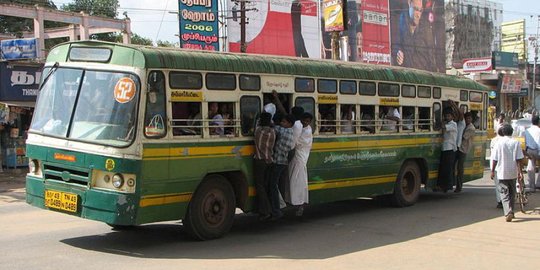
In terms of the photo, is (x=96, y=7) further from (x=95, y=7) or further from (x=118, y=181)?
(x=118, y=181)

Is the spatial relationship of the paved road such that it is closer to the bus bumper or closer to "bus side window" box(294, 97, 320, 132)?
the bus bumper

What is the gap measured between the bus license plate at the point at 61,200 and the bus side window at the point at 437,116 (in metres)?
7.74

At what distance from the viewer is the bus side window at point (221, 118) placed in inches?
309

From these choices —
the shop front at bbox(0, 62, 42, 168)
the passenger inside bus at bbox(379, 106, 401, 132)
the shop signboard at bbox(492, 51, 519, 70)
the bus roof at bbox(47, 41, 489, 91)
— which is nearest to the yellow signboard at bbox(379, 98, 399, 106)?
the passenger inside bus at bbox(379, 106, 401, 132)

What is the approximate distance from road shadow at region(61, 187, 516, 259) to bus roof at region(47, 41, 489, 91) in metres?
2.36

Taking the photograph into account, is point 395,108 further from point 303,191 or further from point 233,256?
point 233,256

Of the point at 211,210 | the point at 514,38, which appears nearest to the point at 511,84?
the point at 514,38

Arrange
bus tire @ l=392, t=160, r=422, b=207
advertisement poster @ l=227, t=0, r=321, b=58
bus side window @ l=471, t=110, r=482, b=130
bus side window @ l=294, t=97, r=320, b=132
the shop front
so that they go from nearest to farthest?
bus side window @ l=294, t=97, r=320, b=132 → bus tire @ l=392, t=160, r=422, b=207 → bus side window @ l=471, t=110, r=482, b=130 → the shop front → advertisement poster @ l=227, t=0, r=321, b=58

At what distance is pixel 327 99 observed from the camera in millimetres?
9656

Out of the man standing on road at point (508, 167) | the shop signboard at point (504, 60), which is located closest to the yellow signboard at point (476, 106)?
the man standing on road at point (508, 167)

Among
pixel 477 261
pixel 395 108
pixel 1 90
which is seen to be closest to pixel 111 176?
pixel 477 261

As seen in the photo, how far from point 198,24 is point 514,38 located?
48081 millimetres

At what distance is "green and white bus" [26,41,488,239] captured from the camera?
6.88m

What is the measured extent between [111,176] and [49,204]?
1.09 meters
